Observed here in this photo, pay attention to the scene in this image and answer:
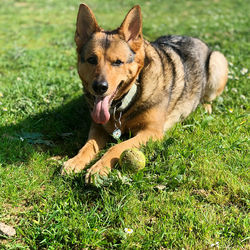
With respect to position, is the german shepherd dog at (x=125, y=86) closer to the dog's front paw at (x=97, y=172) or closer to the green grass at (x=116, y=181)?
the dog's front paw at (x=97, y=172)

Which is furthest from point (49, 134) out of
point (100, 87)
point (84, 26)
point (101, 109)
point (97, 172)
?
point (84, 26)

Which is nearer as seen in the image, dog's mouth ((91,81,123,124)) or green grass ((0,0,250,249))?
green grass ((0,0,250,249))

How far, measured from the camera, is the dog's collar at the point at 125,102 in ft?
12.5

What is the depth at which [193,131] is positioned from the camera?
3984 millimetres

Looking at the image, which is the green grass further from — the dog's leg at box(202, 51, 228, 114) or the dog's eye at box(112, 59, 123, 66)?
the dog's eye at box(112, 59, 123, 66)

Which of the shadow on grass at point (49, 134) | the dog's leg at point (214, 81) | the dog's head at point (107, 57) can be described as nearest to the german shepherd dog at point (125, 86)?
the dog's head at point (107, 57)

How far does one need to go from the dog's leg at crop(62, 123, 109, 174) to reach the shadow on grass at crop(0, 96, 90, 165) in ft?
0.86

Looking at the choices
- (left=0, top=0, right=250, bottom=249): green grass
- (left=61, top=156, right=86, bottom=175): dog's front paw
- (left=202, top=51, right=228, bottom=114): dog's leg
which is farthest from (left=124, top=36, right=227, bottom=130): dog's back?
(left=61, top=156, right=86, bottom=175): dog's front paw

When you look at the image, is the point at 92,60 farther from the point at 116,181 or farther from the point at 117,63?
the point at 116,181

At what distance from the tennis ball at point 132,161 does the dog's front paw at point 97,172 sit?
0.19m

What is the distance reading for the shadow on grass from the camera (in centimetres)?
359

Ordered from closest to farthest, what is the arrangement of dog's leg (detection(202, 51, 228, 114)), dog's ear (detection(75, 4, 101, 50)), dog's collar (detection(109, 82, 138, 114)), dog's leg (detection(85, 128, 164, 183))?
dog's leg (detection(85, 128, 164, 183)) → dog's ear (detection(75, 4, 101, 50)) → dog's collar (detection(109, 82, 138, 114)) → dog's leg (detection(202, 51, 228, 114))

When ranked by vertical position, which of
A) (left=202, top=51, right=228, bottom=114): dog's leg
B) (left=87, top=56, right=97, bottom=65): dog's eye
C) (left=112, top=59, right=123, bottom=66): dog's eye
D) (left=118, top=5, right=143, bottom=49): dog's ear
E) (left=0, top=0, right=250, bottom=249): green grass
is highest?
(left=118, top=5, right=143, bottom=49): dog's ear

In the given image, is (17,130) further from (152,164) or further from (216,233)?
(216,233)
